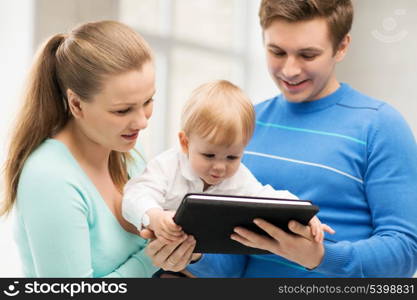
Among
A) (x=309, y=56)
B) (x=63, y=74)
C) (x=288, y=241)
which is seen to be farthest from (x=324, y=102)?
(x=63, y=74)

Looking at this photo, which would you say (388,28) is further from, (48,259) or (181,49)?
(48,259)

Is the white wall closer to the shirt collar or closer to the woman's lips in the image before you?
the shirt collar

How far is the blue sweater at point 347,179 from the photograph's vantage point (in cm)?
143

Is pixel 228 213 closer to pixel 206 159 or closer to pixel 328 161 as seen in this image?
pixel 206 159

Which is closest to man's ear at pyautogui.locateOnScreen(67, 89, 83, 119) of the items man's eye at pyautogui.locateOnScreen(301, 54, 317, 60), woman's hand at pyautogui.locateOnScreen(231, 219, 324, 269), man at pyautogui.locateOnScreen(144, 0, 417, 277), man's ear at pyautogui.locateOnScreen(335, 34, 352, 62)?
man at pyautogui.locateOnScreen(144, 0, 417, 277)

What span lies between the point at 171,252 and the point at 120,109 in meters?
0.35

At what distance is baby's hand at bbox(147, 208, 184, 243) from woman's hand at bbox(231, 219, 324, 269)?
130mm

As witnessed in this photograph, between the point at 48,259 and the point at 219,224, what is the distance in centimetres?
40

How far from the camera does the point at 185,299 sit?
1428mm

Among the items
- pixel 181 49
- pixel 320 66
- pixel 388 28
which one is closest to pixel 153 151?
pixel 181 49

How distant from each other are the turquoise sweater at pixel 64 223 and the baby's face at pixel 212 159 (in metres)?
0.25

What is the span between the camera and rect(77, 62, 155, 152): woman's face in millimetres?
1384

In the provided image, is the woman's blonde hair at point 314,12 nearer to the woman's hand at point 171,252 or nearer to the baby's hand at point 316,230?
the baby's hand at point 316,230

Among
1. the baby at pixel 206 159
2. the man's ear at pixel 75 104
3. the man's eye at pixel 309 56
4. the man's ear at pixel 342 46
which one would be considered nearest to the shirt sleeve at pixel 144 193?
the baby at pixel 206 159
